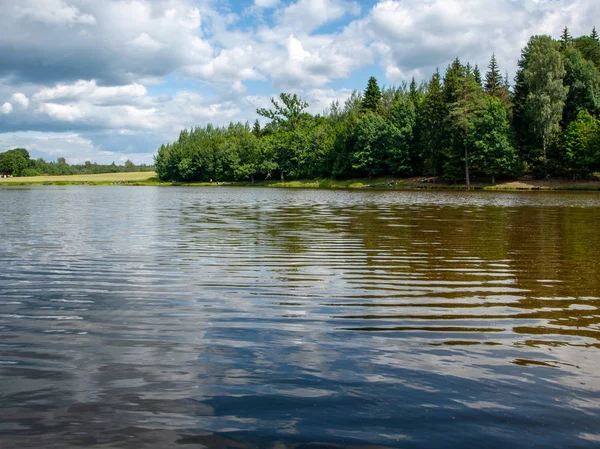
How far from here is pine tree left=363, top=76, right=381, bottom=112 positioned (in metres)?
124

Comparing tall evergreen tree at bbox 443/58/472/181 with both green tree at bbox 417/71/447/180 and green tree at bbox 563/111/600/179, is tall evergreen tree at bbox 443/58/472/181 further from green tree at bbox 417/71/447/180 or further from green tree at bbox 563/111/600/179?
green tree at bbox 563/111/600/179

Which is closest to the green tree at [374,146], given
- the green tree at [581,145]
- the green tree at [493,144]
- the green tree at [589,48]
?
the green tree at [493,144]

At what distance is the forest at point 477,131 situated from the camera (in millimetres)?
83062

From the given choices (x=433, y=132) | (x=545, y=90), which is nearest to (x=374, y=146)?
(x=433, y=132)

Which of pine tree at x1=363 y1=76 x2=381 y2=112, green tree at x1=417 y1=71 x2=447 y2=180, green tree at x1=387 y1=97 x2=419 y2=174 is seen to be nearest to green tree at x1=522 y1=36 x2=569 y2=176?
green tree at x1=417 y1=71 x2=447 y2=180

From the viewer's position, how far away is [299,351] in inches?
272

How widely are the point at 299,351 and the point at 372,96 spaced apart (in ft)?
405

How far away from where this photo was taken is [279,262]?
47.4 ft

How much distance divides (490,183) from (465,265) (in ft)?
262

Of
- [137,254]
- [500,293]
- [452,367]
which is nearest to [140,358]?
[452,367]

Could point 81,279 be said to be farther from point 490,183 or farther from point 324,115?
point 324,115

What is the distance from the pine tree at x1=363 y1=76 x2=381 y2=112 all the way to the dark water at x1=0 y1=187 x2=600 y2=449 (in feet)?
372

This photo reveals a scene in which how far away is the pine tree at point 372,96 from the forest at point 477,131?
9.4 inches

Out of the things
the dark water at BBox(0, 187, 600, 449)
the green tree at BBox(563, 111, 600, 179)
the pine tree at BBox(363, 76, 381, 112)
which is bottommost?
the dark water at BBox(0, 187, 600, 449)
